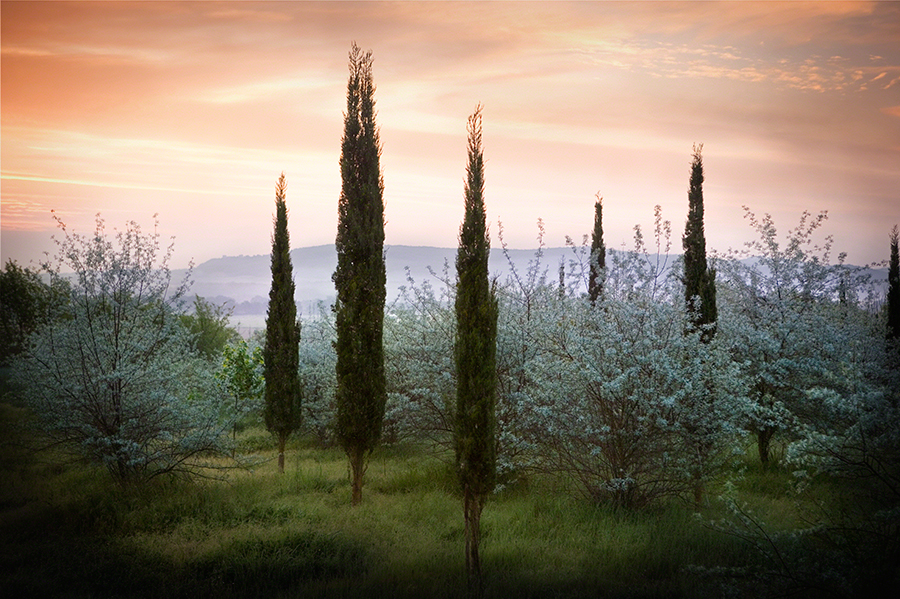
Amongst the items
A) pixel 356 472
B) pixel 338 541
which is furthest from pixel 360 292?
pixel 338 541

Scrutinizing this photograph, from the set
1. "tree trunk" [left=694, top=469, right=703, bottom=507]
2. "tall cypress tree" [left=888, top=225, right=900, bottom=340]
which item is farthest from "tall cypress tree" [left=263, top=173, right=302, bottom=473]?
"tall cypress tree" [left=888, top=225, right=900, bottom=340]

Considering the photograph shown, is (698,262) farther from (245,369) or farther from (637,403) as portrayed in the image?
(245,369)

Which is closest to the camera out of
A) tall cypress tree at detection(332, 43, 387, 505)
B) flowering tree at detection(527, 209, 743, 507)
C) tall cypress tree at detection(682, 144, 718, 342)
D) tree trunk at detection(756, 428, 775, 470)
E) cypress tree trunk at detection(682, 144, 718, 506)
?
flowering tree at detection(527, 209, 743, 507)

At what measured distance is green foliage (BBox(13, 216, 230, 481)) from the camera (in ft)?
32.2

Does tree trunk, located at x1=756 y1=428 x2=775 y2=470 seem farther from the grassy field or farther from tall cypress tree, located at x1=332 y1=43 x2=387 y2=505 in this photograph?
tall cypress tree, located at x1=332 y1=43 x2=387 y2=505

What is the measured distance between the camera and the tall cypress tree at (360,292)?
388 inches

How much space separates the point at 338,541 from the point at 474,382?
283cm

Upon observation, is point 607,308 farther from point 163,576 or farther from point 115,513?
point 115,513

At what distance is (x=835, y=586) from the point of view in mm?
5270

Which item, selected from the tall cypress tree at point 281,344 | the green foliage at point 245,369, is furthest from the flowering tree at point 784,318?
the green foliage at point 245,369

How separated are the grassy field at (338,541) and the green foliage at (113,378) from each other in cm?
70

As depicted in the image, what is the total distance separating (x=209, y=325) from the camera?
28.3 m

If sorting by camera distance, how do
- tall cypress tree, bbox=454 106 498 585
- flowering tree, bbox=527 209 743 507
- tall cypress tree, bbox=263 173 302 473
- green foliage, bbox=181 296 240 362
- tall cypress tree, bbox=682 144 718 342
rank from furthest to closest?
1. green foliage, bbox=181 296 240 362
2. tall cypress tree, bbox=682 144 718 342
3. tall cypress tree, bbox=263 173 302 473
4. flowering tree, bbox=527 209 743 507
5. tall cypress tree, bbox=454 106 498 585

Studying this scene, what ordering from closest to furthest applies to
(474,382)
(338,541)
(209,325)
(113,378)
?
(474,382), (338,541), (113,378), (209,325)
